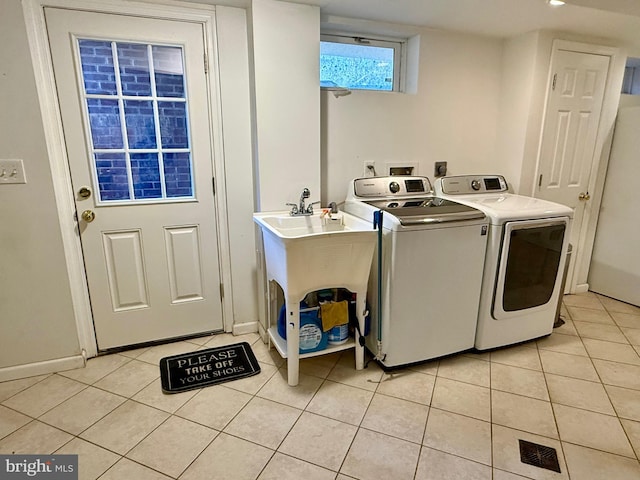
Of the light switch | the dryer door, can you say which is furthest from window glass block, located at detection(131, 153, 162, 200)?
the dryer door

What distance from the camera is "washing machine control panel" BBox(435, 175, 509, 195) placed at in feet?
8.55

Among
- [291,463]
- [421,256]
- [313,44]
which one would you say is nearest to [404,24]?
[313,44]

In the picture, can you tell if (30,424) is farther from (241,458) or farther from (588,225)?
(588,225)

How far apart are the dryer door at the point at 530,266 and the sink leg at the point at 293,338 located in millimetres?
1200

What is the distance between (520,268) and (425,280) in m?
0.65

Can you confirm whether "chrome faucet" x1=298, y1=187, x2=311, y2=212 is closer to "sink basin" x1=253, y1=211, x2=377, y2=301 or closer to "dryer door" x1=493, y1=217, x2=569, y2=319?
"sink basin" x1=253, y1=211, x2=377, y2=301

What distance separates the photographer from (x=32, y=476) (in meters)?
1.52

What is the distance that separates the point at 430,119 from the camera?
2.75 metres

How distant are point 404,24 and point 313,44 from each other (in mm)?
741

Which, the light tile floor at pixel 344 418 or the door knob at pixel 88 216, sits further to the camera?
the door knob at pixel 88 216

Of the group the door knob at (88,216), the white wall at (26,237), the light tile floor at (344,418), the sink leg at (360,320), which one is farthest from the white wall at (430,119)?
the white wall at (26,237)

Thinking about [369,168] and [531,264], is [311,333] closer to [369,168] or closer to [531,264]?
[369,168]

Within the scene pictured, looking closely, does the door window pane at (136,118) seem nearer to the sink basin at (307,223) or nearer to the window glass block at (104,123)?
the window glass block at (104,123)

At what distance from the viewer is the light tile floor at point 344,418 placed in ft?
5.10
